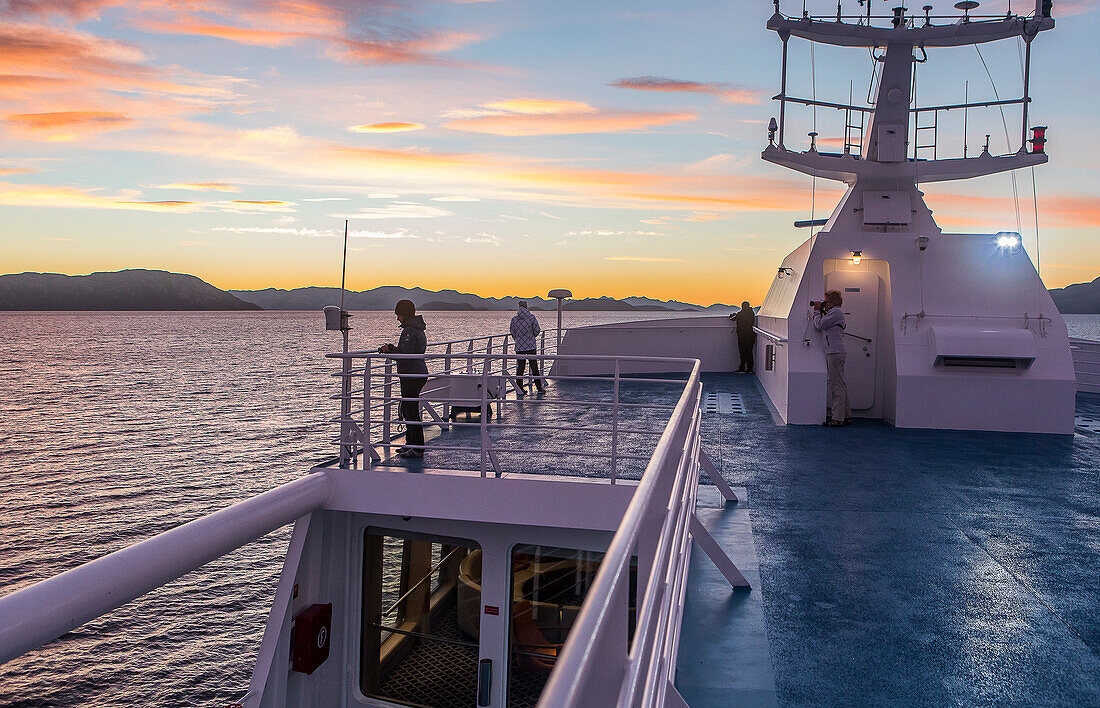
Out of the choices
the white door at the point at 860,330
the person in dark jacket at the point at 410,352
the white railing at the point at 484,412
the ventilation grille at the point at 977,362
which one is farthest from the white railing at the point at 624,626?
the white door at the point at 860,330

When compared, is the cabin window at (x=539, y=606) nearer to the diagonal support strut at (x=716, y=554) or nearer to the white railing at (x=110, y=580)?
the diagonal support strut at (x=716, y=554)

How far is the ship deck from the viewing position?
3.38m

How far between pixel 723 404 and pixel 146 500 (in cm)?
2661

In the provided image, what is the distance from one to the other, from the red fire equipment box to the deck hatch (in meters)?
6.28

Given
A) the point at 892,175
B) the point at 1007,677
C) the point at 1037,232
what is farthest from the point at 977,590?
the point at 892,175

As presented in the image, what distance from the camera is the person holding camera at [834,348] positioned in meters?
9.90

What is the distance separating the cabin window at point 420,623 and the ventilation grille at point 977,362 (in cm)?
644

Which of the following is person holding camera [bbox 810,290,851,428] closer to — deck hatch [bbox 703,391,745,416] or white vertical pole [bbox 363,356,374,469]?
deck hatch [bbox 703,391,745,416]

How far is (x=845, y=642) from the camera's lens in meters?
3.75

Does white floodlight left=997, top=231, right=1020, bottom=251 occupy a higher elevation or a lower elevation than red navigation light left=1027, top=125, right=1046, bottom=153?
lower

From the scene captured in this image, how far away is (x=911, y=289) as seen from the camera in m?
10.4

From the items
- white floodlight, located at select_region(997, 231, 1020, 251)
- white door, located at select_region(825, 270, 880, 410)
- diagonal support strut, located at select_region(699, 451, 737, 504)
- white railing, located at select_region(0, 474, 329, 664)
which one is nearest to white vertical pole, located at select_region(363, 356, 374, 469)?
white railing, located at select_region(0, 474, 329, 664)

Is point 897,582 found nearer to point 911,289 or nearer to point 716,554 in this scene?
point 716,554

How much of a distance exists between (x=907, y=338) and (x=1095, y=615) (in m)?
6.54
